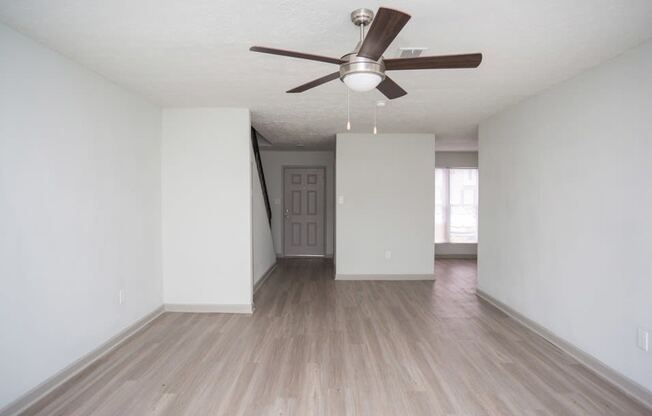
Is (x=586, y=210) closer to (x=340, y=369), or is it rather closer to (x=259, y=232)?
(x=340, y=369)

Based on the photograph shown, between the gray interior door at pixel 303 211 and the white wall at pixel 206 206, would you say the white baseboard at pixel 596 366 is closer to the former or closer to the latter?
the white wall at pixel 206 206

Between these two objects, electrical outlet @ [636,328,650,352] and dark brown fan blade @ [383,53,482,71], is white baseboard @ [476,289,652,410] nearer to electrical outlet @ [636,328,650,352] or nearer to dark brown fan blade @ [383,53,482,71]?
electrical outlet @ [636,328,650,352]

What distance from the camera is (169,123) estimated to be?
393cm

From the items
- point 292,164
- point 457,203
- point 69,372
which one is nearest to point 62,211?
point 69,372

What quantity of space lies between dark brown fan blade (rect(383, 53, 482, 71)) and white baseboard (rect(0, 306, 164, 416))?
2.94m

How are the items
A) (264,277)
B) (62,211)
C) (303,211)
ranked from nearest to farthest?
1. (62,211)
2. (264,277)
3. (303,211)

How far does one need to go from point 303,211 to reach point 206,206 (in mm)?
3873

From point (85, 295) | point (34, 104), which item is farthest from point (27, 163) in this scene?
point (85, 295)

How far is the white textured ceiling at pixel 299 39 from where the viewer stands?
6.07ft

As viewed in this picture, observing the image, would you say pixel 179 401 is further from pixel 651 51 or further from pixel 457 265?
pixel 457 265

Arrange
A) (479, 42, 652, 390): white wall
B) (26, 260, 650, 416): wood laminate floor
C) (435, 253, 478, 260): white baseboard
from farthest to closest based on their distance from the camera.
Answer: (435, 253, 478, 260): white baseboard
(479, 42, 652, 390): white wall
(26, 260, 650, 416): wood laminate floor

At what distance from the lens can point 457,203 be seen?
7.63 meters

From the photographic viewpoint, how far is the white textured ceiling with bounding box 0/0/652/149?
185 cm

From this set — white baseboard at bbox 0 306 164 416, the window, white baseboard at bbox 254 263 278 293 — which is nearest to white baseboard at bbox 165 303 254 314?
white baseboard at bbox 0 306 164 416
